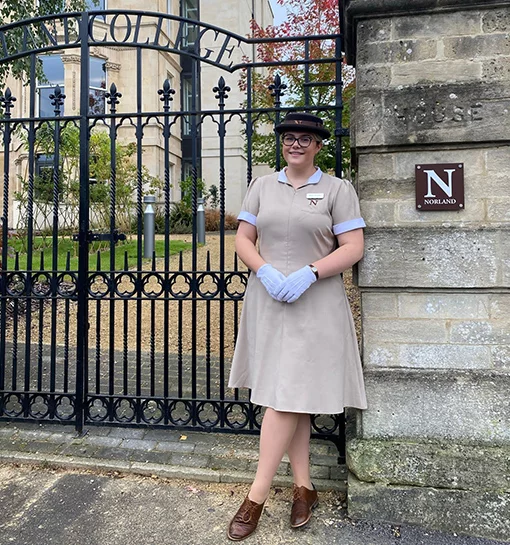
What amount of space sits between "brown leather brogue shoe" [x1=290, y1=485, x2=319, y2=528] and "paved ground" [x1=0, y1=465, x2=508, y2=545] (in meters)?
0.05

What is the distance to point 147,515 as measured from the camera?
2646 mm

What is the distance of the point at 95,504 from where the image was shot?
9.02 feet

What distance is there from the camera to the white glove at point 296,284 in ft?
7.66

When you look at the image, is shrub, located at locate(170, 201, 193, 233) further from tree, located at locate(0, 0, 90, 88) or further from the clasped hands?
the clasped hands

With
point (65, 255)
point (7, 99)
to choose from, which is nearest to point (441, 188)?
point (7, 99)

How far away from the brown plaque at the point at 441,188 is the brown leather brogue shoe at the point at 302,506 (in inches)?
67.6

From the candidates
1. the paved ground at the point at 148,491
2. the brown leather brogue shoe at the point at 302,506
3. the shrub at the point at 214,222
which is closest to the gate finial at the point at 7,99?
the paved ground at the point at 148,491

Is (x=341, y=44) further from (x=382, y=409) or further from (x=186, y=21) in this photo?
(x=382, y=409)

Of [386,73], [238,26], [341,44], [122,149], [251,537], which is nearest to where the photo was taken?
[251,537]

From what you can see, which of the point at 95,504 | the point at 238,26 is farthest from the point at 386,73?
the point at 238,26

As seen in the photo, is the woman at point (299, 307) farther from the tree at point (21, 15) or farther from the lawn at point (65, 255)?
the lawn at point (65, 255)

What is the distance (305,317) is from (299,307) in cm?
6

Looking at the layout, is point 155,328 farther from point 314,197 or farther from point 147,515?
point 314,197

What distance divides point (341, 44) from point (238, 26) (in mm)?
22293
